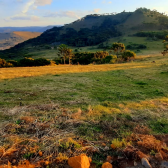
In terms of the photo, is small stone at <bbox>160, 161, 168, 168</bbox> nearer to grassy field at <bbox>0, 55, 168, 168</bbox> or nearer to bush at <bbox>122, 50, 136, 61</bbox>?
grassy field at <bbox>0, 55, 168, 168</bbox>

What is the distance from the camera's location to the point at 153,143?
4.33 metres

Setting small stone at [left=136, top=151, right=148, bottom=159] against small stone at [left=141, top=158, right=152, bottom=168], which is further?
small stone at [left=136, top=151, right=148, bottom=159]

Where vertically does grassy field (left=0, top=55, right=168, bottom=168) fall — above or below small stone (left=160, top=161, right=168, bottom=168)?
below

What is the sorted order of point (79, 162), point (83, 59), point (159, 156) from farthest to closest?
point (83, 59), point (159, 156), point (79, 162)

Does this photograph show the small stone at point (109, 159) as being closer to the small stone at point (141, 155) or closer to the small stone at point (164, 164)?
the small stone at point (141, 155)

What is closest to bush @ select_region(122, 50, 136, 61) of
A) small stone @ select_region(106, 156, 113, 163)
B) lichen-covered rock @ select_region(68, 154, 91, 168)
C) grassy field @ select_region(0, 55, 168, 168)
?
grassy field @ select_region(0, 55, 168, 168)

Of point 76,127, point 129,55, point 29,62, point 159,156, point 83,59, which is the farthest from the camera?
point 83,59

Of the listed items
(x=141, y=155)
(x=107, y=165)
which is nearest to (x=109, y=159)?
(x=107, y=165)

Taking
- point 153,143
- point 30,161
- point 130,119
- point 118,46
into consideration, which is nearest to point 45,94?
point 130,119

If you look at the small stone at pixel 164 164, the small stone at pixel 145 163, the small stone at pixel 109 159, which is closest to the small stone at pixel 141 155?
the small stone at pixel 145 163

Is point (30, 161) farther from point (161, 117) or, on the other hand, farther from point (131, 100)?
point (131, 100)

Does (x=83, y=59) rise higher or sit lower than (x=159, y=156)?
lower

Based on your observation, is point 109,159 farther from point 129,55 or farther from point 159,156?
point 129,55

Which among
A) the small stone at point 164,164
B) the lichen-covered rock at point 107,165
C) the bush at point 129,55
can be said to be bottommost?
the lichen-covered rock at point 107,165
